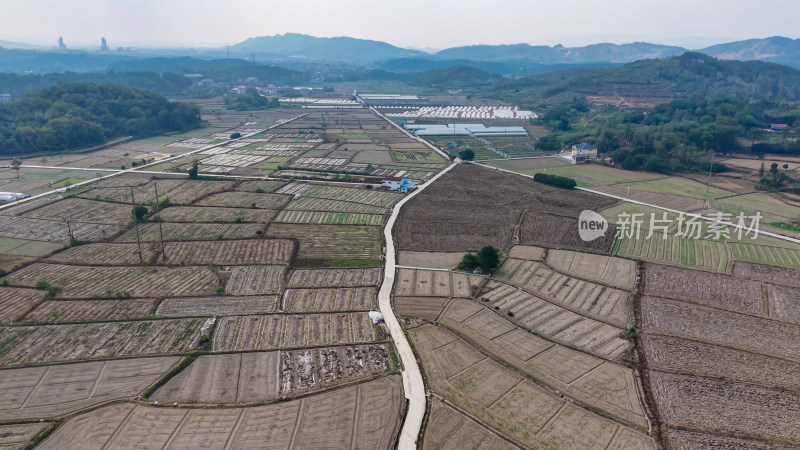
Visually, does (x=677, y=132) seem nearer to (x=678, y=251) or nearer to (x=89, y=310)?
(x=678, y=251)

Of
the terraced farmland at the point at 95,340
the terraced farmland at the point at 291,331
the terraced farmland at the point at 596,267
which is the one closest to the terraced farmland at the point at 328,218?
the terraced farmland at the point at 596,267

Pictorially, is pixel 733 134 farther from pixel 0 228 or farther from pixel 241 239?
pixel 0 228

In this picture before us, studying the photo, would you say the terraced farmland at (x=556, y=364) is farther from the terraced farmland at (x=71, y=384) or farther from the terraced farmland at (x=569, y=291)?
the terraced farmland at (x=71, y=384)

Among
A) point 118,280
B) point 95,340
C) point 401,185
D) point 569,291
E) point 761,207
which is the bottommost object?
point 95,340

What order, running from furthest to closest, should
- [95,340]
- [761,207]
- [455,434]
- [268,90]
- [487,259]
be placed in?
1. [268,90]
2. [761,207]
3. [487,259]
4. [95,340]
5. [455,434]

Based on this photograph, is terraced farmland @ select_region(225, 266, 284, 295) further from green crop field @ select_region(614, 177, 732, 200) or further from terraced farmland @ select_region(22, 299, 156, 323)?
green crop field @ select_region(614, 177, 732, 200)

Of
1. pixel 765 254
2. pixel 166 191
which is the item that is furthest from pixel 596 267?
pixel 166 191

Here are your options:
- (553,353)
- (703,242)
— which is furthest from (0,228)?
(703,242)
